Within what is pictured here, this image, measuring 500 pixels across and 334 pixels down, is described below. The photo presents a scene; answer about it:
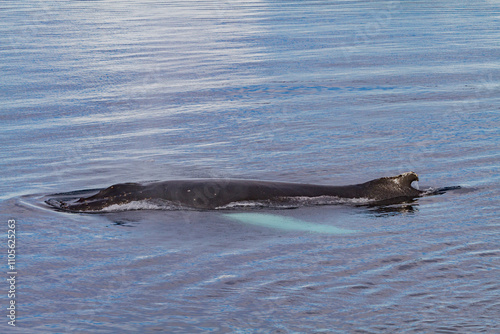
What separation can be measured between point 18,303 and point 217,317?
192 centimetres

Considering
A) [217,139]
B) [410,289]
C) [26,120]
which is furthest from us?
[26,120]

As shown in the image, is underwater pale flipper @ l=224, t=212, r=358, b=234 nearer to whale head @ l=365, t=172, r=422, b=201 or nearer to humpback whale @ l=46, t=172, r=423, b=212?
humpback whale @ l=46, t=172, r=423, b=212

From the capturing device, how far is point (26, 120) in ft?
58.2

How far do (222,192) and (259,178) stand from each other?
1.74 m

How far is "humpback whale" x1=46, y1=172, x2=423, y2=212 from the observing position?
10.6 metres

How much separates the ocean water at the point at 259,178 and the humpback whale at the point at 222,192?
0.26 m

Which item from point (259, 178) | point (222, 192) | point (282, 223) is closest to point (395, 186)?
point (282, 223)

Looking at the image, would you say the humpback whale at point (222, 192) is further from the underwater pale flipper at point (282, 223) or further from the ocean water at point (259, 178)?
the underwater pale flipper at point (282, 223)

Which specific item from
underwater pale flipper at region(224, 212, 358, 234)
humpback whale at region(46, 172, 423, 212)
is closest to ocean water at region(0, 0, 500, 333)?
underwater pale flipper at region(224, 212, 358, 234)

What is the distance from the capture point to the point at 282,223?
9.88m

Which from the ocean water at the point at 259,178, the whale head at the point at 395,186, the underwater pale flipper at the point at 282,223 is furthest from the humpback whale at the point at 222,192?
the underwater pale flipper at the point at 282,223

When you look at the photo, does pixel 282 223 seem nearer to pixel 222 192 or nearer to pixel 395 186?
pixel 222 192

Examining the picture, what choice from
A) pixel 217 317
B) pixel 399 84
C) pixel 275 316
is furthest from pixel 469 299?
pixel 399 84

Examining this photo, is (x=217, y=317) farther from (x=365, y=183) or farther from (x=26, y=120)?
(x=26, y=120)
